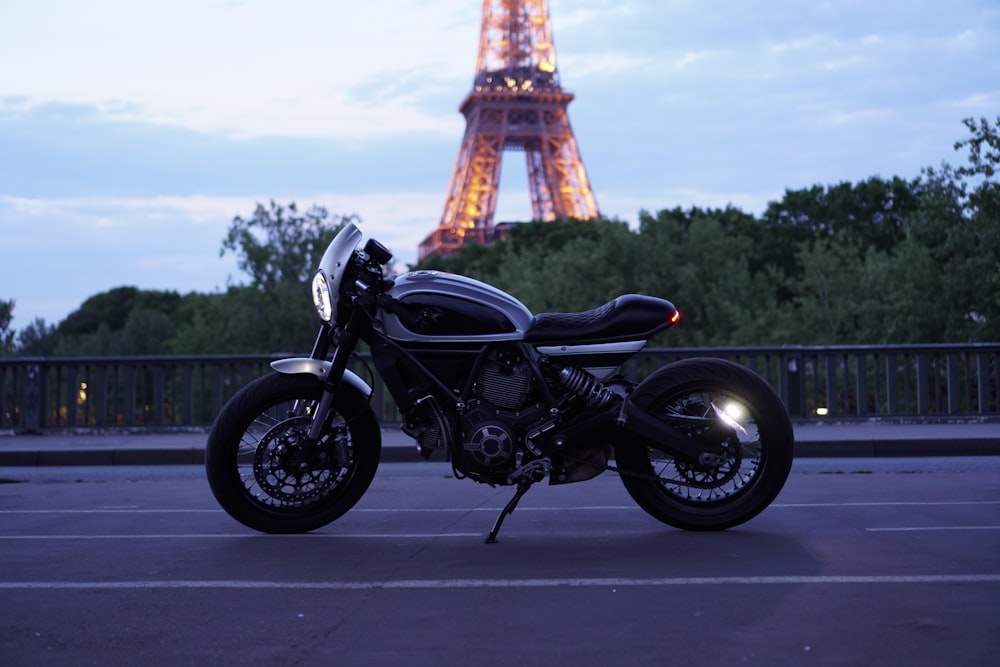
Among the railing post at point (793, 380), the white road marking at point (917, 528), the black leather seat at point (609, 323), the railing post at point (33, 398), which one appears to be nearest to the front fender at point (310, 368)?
the black leather seat at point (609, 323)

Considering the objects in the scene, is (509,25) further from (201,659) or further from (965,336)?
(201,659)

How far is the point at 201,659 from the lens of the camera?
3.78 m

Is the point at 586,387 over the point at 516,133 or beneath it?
beneath

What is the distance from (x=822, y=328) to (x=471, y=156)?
30952 mm

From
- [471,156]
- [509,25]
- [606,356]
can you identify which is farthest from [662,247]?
[606,356]

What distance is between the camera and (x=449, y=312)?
6207 millimetres

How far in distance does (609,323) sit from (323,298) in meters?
1.39

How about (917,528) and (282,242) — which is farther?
(282,242)

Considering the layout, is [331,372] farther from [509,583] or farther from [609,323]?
[509,583]

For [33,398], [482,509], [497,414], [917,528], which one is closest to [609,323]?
[497,414]

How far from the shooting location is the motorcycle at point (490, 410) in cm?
614

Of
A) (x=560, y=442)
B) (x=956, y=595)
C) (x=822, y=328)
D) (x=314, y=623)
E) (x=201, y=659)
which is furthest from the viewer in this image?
(x=822, y=328)

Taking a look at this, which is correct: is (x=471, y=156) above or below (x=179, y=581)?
above

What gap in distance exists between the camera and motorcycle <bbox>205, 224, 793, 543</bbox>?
242 inches
